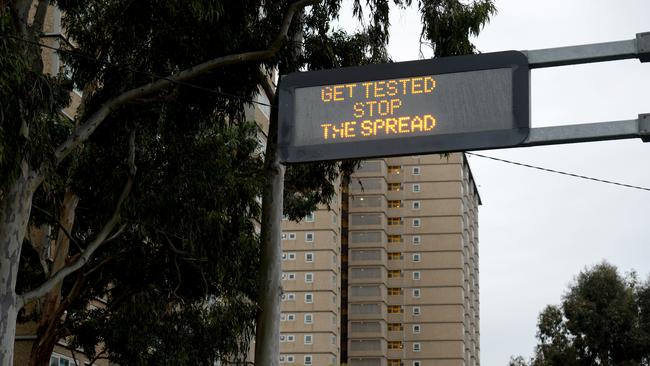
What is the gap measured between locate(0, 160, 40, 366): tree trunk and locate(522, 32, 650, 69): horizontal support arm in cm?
714

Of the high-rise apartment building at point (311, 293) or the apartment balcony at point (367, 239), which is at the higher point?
the apartment balcony at point (367, 239)

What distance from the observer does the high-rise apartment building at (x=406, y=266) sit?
110 m

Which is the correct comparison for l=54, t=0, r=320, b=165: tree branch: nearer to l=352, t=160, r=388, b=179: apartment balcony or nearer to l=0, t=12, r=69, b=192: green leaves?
l=0, t=12, r=69, b=192: green leaves

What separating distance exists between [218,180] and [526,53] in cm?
1005

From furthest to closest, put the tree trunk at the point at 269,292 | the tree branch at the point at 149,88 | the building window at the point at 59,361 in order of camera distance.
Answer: the building window at the point at 59,361, the tree trunk at the point at 269,292, the tree branch at the point at 149,88

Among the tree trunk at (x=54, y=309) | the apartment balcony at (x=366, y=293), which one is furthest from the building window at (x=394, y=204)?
the tree trunk at (x=54, y=309)

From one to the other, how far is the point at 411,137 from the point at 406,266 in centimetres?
10334

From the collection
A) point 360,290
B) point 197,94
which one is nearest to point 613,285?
→ point 197,94

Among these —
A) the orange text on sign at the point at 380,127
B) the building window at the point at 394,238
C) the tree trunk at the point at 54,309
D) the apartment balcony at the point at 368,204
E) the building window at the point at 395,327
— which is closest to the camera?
the orange text on sign at the point at 380,127

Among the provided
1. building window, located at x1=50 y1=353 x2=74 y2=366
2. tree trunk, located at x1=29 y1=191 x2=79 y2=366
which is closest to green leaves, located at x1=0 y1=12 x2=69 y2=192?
tree trunk, located at x1=29 y1=191 x2=79 y2=366

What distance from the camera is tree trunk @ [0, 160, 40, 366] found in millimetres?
14984

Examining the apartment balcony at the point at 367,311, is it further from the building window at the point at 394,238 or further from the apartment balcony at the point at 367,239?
the building window at the point at 394,238

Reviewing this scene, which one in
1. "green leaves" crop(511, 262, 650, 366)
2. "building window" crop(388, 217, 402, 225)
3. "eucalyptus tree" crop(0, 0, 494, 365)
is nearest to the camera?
"eucalyptus tree" crop(0, 0, 494, 365)

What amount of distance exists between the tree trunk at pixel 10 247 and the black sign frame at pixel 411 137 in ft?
15.1
